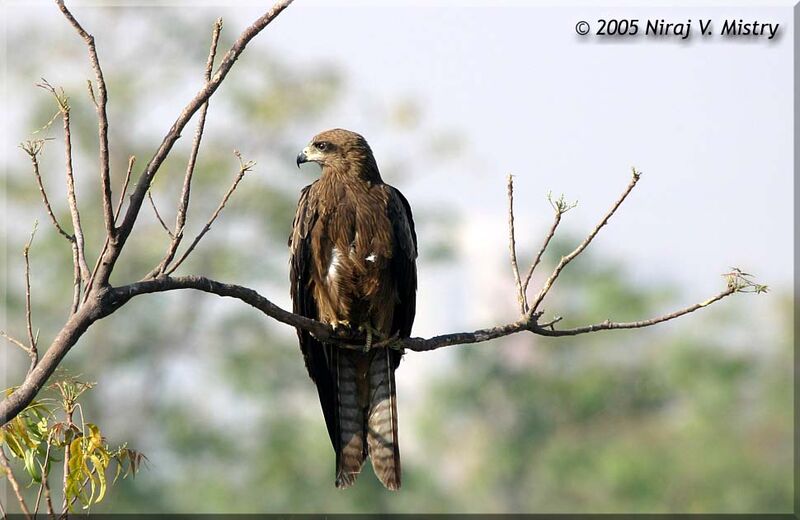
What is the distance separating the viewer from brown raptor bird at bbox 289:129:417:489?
5.00m

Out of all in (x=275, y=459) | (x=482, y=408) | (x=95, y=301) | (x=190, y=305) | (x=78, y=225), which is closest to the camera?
(x=95, y=301)

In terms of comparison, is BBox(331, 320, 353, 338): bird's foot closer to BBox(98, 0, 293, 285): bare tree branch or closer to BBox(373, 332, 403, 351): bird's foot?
BBox(373, 332, 403, 351): bird's foot

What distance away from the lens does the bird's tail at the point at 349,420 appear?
202 inches

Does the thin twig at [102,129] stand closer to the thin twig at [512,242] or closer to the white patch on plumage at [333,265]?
the thin twig at [512,242]

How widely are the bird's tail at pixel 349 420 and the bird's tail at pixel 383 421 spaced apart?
45 millimetres

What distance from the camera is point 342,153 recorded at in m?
5.55

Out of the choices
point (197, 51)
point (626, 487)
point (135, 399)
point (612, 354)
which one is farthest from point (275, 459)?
point (612, 354)

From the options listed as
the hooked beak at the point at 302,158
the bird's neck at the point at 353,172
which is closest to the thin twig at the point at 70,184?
the bird's neck at the point at 353,172

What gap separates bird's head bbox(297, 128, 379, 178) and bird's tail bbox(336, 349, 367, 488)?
89cm

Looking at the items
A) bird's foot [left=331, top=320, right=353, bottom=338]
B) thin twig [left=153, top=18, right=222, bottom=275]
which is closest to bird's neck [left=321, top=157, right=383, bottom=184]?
bird's foot [left=331, top=320, right=353, bottom=338]

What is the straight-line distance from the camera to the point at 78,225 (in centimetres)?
310

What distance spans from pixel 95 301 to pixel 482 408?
30369 millimetres

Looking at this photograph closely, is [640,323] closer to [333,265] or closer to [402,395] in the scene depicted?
[333,265]

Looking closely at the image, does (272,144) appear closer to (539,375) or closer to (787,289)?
(539,375)
